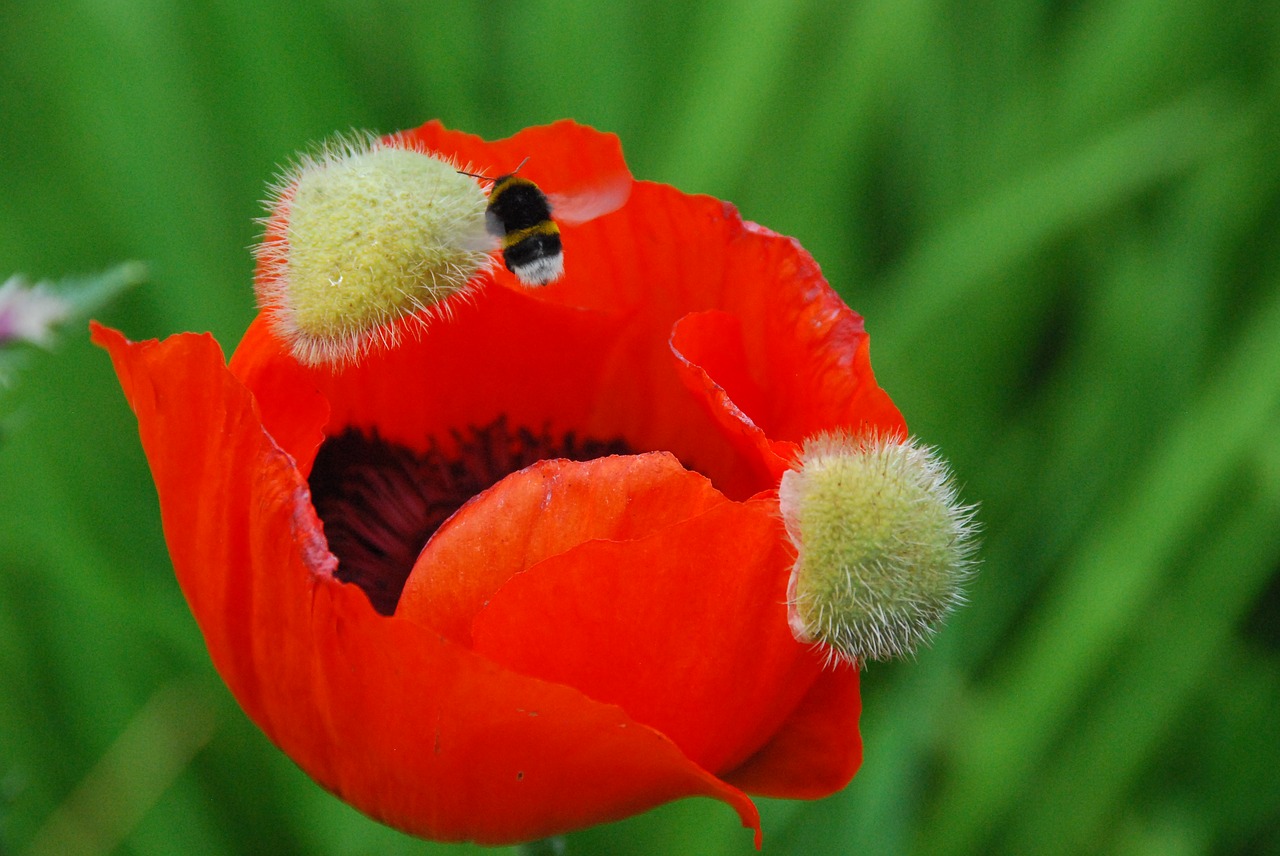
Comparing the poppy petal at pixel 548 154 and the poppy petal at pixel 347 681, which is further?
the poppy petal at pixel 548 154

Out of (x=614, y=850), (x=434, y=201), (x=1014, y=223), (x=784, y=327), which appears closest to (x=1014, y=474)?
(x=1014, y=223)

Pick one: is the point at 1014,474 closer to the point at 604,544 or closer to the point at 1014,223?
the point at 1014,223

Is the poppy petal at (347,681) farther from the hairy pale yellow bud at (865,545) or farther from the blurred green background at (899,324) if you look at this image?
the blurred green background at (899,324)

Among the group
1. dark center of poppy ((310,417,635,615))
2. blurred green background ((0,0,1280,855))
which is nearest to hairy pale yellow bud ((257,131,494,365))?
dark center of poppy ((310,417,635,615))

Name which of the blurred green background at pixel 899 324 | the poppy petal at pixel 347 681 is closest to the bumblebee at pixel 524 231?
the poppy petal at pixel 347 681

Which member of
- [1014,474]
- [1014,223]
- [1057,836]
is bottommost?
[1057,836]
